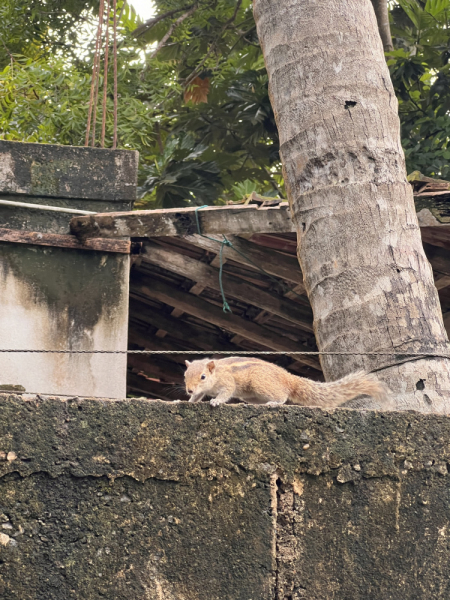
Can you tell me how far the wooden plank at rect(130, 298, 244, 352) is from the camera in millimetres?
6289

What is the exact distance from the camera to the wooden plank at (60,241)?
4.88 meters

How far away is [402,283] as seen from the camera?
3.38 m

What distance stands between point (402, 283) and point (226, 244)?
1.81 meters

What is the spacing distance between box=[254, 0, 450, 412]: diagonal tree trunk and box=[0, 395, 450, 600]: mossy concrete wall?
682mm

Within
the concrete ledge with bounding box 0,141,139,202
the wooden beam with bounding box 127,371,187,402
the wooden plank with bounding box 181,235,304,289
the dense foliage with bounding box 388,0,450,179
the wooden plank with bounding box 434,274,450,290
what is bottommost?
the wooden beam with bounding box 127,371,187,402

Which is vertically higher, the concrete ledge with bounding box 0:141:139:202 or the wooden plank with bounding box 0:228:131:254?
the concrete ledge with bounding box 0:141:139:202

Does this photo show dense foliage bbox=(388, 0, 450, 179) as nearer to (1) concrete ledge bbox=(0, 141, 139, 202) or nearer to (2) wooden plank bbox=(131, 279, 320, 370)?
(2) wooden plank bbox=(131, 279, 320, 370)

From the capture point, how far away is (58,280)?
496 cm

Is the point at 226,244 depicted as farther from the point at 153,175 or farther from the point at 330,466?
the point at 153,175

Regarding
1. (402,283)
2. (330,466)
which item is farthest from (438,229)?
(330,466)

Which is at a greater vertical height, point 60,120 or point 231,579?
point 60,120

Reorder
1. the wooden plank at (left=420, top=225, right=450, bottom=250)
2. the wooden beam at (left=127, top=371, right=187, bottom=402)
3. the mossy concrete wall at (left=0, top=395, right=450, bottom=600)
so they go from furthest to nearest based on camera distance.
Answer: the wooden beam at (left=127, top=371, right=187, bottom=402)
the wooden plank at (left=420, top=225, right=450, bottom=250)
the mossy concrete wall at (left=0, top=395, right=450, bottom=600)

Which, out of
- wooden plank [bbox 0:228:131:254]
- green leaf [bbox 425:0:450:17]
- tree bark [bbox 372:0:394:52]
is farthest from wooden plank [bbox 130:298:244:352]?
green leaf [bbox 425:0:450:17]

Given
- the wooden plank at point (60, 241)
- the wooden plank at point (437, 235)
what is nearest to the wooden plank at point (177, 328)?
the wooden plank at point (60, 241)
